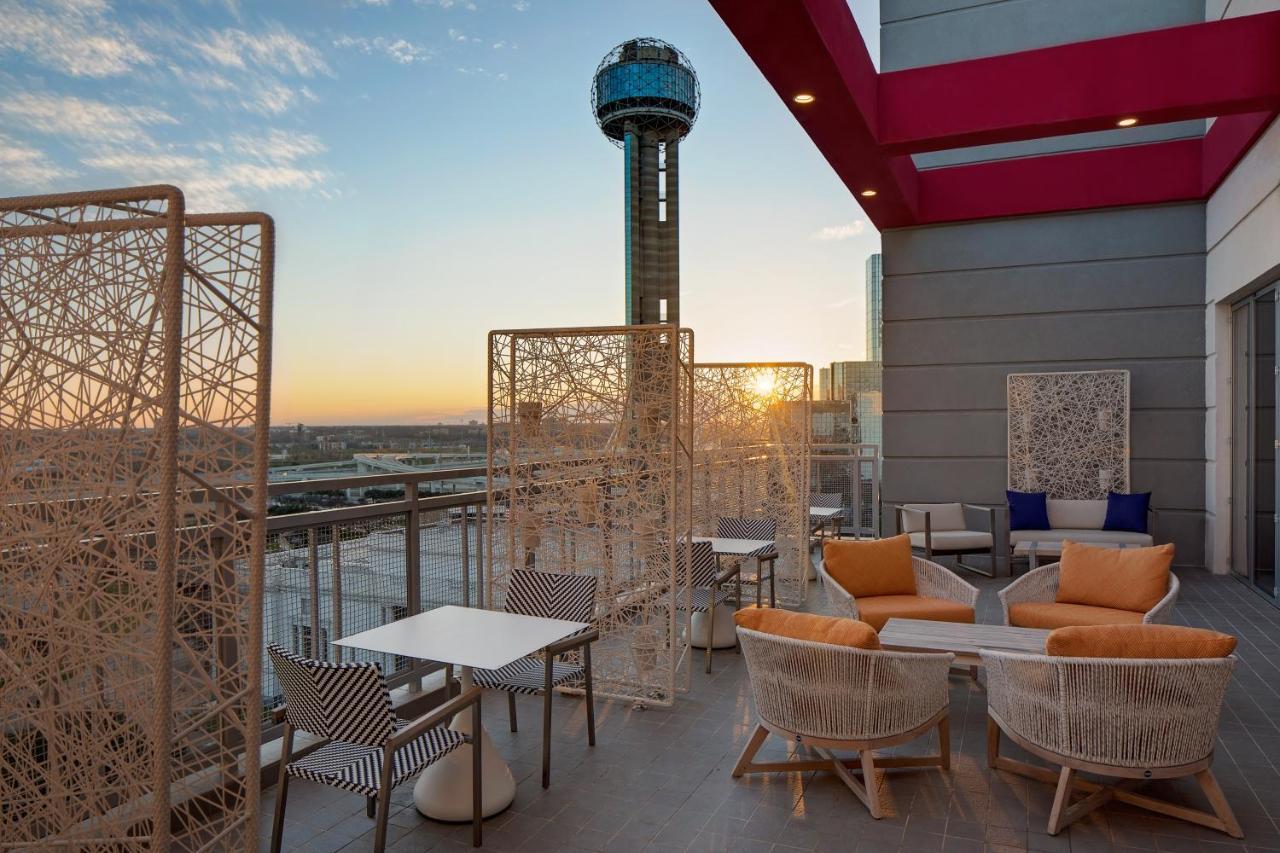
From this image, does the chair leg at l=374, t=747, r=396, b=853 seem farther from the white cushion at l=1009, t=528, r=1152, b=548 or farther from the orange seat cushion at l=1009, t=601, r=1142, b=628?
the white cushion at l=1009, t=528, r=1152, b=548

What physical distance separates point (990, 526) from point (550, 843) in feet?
22.1

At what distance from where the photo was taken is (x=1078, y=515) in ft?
28.6

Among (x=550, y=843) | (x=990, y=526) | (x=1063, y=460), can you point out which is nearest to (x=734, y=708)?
(x=550, y=843)

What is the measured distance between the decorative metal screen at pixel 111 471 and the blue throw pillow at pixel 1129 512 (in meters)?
8.55

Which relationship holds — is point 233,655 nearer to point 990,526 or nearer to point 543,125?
point 990,526

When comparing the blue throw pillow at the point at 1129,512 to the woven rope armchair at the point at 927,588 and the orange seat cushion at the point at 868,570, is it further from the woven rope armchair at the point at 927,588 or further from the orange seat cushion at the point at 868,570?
the orange seat cushion at the point at 868,570

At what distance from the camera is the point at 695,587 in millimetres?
5273

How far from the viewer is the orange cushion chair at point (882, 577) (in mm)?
5230

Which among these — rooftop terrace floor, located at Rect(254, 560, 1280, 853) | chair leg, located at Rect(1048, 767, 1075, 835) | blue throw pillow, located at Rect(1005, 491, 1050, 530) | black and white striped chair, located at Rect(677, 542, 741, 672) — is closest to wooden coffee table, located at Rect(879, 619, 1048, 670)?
rooftop terrace floor, located at Rect(254, 560, 1280, 853)

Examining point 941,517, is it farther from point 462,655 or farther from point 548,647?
point 462,655

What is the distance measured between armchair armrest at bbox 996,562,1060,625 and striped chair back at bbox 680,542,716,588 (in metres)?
1.84

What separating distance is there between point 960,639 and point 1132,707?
109cm

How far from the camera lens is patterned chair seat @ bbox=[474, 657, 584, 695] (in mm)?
3725

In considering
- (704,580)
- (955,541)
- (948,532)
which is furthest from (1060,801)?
(948,532)
